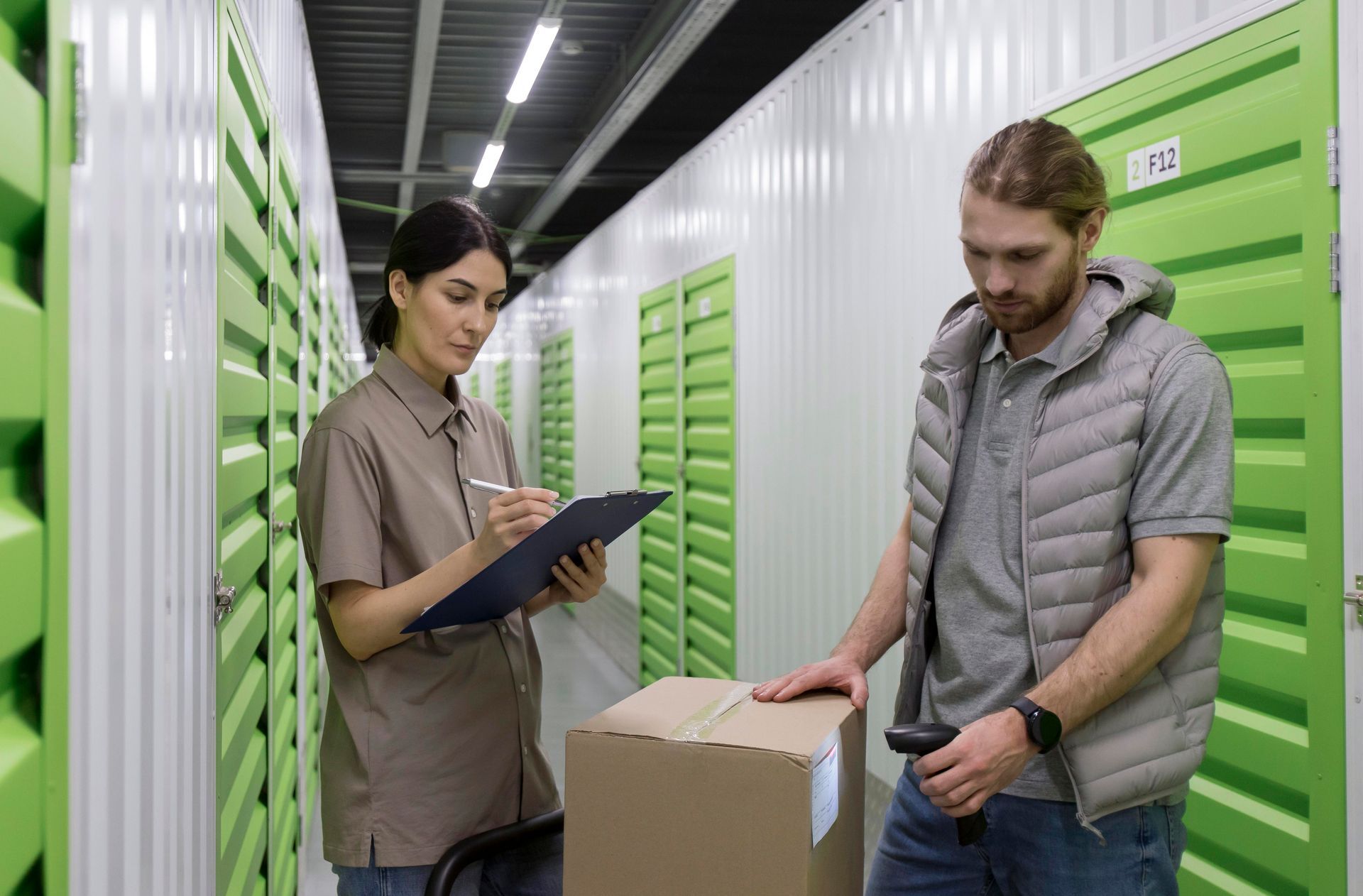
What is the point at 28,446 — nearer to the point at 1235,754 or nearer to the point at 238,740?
the point at 238,740

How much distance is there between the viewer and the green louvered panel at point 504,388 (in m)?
15.1

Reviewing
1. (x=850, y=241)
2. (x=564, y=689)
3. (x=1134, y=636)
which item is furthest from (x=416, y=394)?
(x=564, y=689)

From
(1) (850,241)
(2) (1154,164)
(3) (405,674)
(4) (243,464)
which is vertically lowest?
(3) (405,674)

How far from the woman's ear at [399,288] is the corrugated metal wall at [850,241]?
182 cm

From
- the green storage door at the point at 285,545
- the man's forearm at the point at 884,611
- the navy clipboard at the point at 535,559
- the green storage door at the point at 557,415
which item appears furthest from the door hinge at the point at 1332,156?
the green storage door at the point at 557,415

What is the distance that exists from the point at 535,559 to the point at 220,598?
57 cm

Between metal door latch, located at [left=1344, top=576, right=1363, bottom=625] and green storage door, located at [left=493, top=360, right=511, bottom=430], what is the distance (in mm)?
13115

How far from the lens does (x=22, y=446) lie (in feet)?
2.83

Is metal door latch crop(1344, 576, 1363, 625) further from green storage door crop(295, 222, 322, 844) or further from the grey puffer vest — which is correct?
green storage door crop(295, 222, 322, 844)

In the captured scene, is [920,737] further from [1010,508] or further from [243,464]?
[243,464]

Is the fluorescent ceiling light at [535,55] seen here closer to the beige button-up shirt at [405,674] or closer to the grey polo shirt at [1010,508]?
the beige button-up shirt at [405,674]

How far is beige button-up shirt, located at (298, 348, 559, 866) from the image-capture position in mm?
1595

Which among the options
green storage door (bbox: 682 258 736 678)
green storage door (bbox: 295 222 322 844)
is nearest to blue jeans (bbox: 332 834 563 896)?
green storage door (bbox: 295 222 322 844)

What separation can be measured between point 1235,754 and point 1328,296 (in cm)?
100
